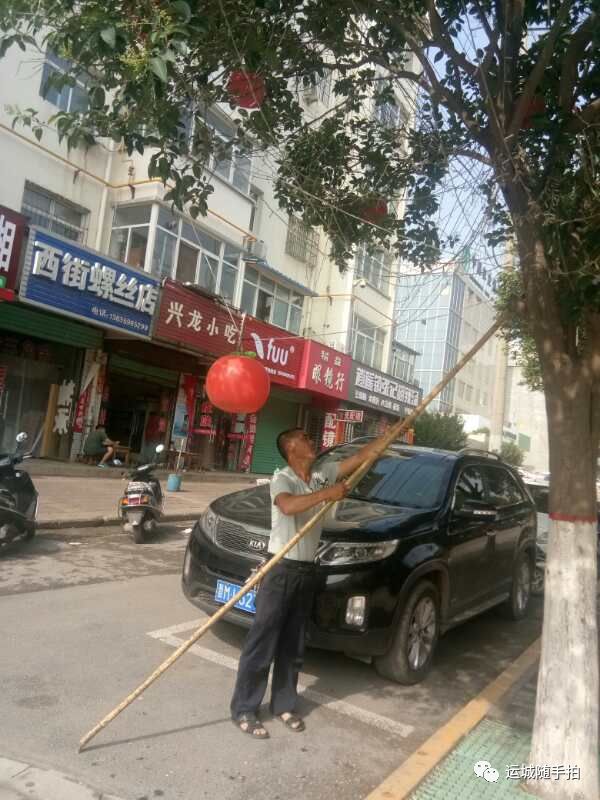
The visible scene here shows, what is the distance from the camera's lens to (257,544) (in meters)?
4.38

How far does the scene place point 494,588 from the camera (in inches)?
235

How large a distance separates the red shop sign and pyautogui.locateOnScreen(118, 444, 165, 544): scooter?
10943mm

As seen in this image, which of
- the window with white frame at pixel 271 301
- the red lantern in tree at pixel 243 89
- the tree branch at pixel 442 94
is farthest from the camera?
the window with white frame at pixel 271 301

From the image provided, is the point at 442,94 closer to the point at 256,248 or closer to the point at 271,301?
the point at 256,248

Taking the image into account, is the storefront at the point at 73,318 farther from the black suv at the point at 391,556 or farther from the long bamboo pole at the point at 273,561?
the long bamboo pole at the point at 273,561

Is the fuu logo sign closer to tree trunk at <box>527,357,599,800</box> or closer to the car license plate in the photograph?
the car license plate

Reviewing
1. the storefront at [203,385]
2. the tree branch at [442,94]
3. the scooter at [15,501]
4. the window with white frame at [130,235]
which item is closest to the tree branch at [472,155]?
the tree branch at [442,94]

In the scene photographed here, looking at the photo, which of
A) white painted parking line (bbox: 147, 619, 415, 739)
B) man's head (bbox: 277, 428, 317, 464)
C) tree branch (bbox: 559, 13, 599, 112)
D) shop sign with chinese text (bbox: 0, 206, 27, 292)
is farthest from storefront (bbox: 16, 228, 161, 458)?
tree branch (bbox: 559, 13, 599, 112)

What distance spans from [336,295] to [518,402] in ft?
159

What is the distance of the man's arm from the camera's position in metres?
3.35

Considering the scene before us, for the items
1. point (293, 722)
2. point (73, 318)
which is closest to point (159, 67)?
point (293, 722)

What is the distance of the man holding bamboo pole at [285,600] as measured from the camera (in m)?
3.50

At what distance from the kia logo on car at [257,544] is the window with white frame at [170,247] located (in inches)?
437

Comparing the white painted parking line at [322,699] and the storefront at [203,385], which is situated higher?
the storefront at [203,385]
